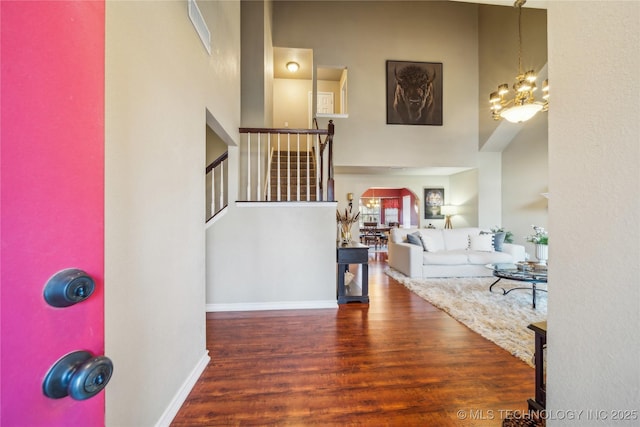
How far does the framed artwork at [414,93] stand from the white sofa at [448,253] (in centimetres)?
300

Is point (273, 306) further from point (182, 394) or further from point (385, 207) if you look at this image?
point (385, 207)

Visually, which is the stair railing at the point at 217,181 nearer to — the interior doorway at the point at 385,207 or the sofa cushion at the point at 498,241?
the sofa cushion at the point at 498,241

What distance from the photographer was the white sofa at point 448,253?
501cm

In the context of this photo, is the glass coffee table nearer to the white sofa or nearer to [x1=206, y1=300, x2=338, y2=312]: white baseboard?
the white sofa

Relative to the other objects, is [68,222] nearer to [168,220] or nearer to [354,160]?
[168,220]

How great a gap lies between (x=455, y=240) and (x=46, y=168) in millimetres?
6122

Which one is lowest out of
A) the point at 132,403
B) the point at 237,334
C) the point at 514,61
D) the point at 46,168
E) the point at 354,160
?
the point at 237,334

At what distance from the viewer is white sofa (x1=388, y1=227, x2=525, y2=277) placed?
16.4 ft

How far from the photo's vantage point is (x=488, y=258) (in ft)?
16.7

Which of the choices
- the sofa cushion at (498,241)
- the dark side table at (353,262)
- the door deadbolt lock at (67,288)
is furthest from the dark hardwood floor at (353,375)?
the sofa cushion at (498,241)

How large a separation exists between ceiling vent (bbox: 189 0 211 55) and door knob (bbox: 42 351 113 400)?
2192 mm

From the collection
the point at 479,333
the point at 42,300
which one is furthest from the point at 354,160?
the point at 42,300

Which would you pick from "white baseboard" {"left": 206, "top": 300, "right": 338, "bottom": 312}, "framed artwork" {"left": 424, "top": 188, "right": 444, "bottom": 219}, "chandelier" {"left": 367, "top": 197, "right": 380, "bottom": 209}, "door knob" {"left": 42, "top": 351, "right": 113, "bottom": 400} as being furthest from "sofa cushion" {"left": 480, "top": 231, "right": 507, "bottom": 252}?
"chandelier" {"left": 367, "top": 197, "right": 380, "bottom": 209}

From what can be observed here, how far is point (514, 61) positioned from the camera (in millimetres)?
6141
